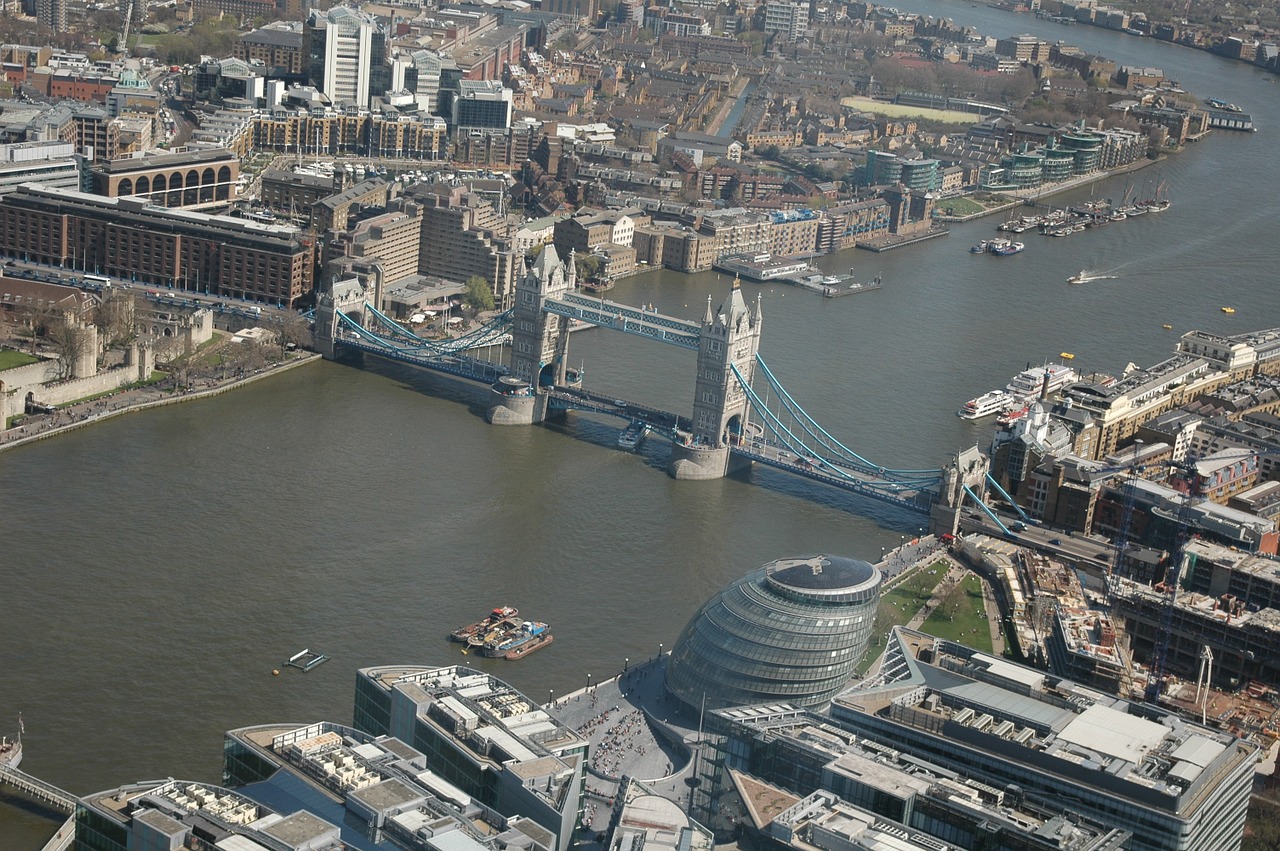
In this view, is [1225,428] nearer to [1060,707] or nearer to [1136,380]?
[1136,380]

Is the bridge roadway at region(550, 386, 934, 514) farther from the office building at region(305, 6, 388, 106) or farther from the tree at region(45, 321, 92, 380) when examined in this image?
the office building at region(305, 6, 388, 106)

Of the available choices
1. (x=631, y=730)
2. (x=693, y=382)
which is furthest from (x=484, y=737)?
(x=693, y=382)

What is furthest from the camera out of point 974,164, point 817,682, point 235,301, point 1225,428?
point 974,164

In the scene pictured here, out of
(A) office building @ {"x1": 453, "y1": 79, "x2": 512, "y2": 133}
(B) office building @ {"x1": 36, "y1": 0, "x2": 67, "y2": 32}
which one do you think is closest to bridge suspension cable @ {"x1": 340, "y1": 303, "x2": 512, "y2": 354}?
(A) office building @ {"x1": 453, "y1": 79, "x2": 512, "y2": 133}

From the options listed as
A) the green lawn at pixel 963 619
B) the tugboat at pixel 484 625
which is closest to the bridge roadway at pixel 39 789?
the tugboat at pixel 484 625

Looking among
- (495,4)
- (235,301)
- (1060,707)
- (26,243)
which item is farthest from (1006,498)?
(495,4)

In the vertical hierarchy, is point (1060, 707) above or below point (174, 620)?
above

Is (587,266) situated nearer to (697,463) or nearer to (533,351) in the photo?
(533,351)

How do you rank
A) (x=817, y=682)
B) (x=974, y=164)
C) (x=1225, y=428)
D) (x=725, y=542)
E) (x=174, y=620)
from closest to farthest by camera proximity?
(x=817, y=682) < (x=174, y=620) < (x=725, y=542) < (x=1225, y=428) < (x=974, y=164)
